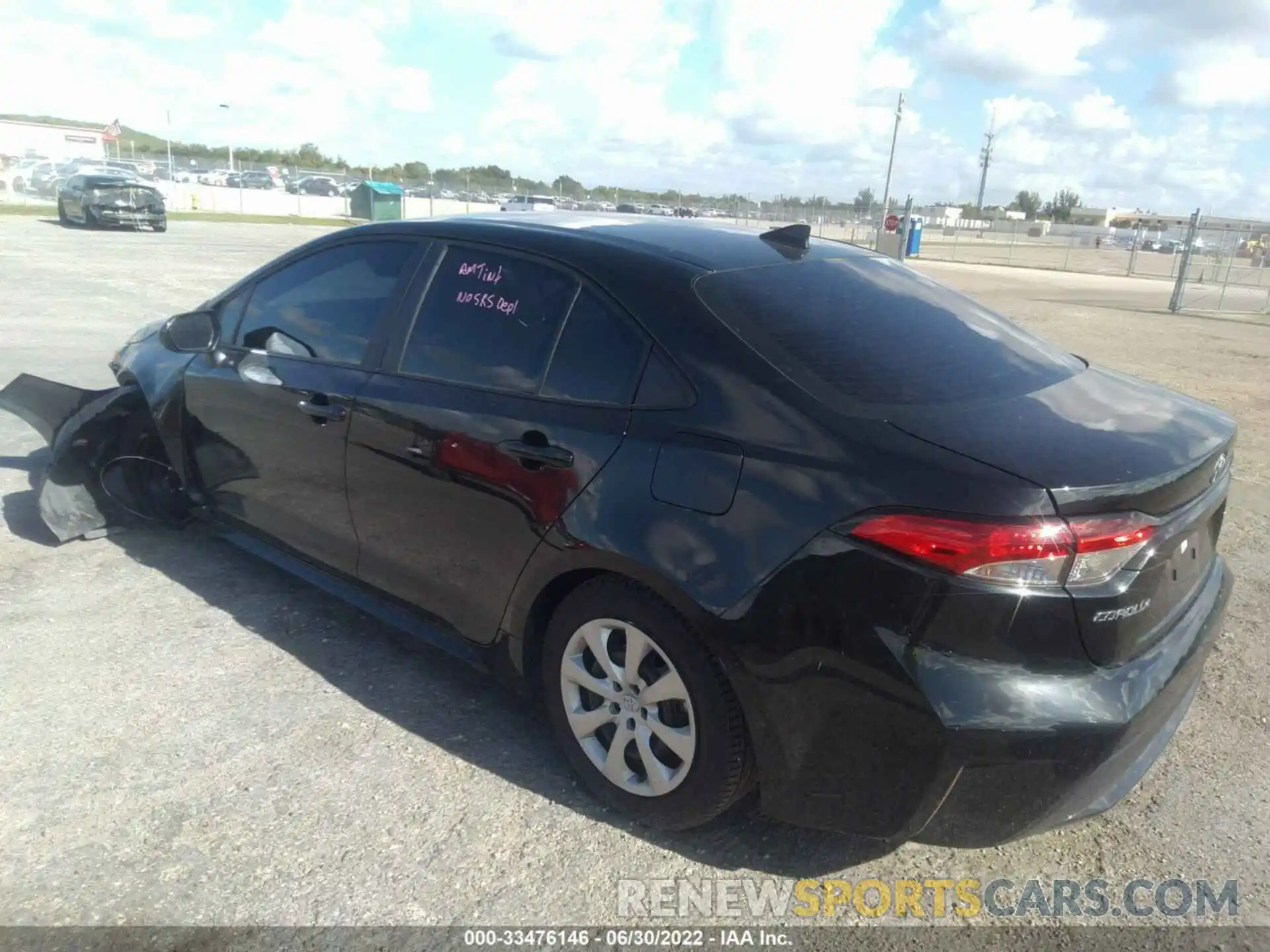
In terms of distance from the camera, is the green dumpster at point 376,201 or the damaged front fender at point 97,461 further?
the green dumpster at point 376,201

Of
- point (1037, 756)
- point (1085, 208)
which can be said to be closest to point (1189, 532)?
point (1037, 756)

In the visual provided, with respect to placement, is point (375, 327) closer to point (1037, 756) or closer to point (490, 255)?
point (490, 255)

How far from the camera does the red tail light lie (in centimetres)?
210

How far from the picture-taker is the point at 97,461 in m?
4.50

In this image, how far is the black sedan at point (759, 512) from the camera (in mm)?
2160

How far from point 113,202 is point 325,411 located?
26.2 metres

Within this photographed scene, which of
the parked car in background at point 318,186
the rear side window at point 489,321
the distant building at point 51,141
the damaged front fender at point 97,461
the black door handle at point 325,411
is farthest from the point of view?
the distant building at point 51,141

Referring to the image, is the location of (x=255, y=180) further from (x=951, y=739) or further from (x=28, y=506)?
(x=951, y=739)

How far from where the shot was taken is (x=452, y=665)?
366cm

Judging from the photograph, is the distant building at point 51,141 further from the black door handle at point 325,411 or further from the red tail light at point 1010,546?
the red tail light at point 1010,546

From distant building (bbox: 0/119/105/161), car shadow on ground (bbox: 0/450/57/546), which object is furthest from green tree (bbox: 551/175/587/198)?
car shadow on ground (bbox: 0/450/57/546)

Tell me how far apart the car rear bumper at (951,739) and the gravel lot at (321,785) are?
42cm

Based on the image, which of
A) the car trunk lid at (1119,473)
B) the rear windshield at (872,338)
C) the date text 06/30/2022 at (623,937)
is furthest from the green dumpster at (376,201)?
the date text 06/30/2022 at (623,937)

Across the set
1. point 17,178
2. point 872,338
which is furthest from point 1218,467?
point 17,178
